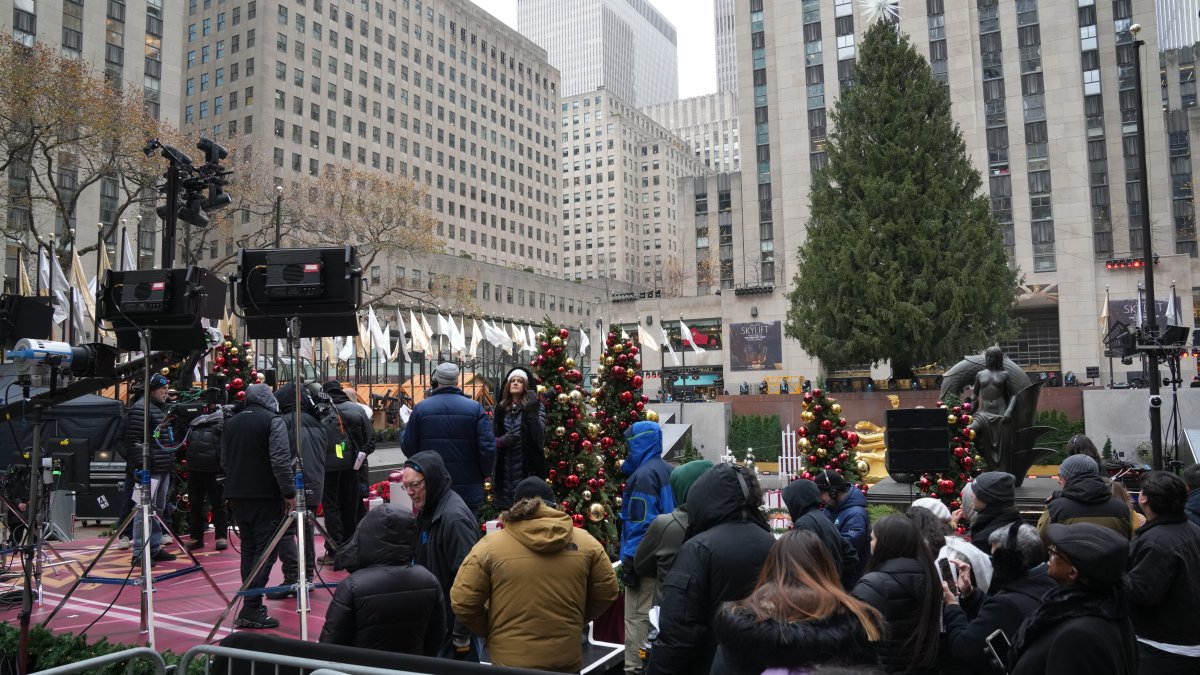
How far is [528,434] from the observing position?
24.8 ft

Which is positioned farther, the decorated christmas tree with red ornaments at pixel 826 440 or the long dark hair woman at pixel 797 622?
the decorated christmas tree with red ornaments at pixel 826 440

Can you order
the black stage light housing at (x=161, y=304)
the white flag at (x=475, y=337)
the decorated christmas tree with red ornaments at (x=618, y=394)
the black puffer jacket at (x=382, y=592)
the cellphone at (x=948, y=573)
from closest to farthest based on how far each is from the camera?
1. the black puffer jacket at (x=382, y=592)
2. the cellphone at (x=948, y=573)
3. the black stage light housing at (x=161, y=304)
4. the decorated christmas tree with red ornaments at (x=618, y=394)
5. the white flag at (x=475, y=337)

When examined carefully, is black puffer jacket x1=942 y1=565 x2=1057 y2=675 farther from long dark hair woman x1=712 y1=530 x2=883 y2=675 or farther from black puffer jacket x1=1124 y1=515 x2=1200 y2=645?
long dark hair woman x1=712 y1=530 x2=883 y2=675

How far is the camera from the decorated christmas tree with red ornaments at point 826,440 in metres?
10.4

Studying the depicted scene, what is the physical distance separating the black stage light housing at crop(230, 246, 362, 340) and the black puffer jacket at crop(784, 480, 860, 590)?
12.7 ft

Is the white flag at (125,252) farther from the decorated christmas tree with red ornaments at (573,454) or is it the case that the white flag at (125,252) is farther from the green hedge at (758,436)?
the green hedge at (758,436)

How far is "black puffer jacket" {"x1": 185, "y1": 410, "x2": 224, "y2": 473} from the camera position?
31.4 ft

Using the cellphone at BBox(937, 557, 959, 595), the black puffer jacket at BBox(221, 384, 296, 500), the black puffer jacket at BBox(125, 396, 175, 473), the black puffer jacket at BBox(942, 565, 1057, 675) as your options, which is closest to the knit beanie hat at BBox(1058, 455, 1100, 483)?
the cellphone at BBox(937, 557, 959, 595)

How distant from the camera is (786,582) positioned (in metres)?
2.68

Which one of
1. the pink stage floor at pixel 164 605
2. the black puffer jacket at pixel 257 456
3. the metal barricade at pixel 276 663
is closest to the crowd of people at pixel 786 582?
the metal barricade at pixel 276 663

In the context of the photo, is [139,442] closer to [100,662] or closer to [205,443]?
[205,443]

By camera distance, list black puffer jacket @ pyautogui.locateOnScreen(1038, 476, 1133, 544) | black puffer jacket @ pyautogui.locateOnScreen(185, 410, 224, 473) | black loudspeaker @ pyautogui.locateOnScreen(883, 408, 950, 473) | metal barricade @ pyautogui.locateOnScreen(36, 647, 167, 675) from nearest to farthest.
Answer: metal barricade @ pyautogui.locateOnScreen(36, 647, 167, 675) → black puffer jacket @ pyautogui.locateOnScreen(1038, 476, 1133, 544) → black puffer jacket @ pyautogui.locateOnScreen(185, 410, 224, 473) → black loudspeaker @ pyautogui.locateOnScreen(883, 408, 950, 473)

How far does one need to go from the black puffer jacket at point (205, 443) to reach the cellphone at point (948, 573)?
27.0ft

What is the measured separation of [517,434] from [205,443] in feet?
14.6
